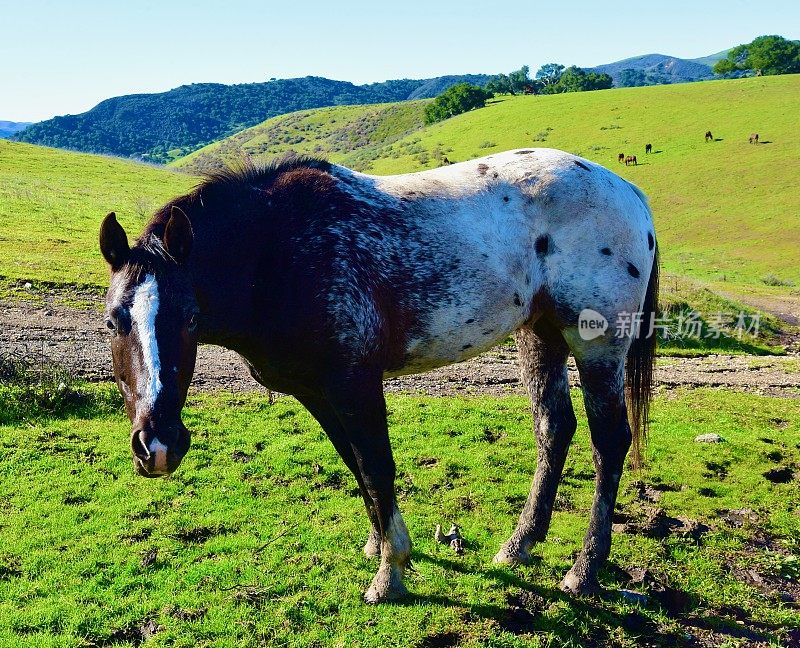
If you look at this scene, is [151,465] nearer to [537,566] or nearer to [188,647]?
[188,647]

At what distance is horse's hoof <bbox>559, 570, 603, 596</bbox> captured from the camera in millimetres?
4422

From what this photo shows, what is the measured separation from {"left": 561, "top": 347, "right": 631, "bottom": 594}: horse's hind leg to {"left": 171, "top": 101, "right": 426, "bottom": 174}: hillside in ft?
255

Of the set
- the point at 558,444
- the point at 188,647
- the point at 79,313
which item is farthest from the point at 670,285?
the point at 188,647

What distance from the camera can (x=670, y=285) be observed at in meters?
17.8

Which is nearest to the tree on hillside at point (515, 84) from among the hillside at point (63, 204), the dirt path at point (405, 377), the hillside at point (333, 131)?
the hillside at point (333, 131)

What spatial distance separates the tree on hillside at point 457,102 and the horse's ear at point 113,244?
82.3 m

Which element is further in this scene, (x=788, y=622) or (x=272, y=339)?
(x=788, y=622)

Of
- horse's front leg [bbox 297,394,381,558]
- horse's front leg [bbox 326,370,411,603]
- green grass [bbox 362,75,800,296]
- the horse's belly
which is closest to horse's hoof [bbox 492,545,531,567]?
horse's front leg [bbox 326,370,411,603]

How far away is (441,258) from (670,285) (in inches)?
621

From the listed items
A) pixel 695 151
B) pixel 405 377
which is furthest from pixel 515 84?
pixel 405 377

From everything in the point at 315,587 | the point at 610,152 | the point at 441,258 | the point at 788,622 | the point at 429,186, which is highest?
the point at 610,152

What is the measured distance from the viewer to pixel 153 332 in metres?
3.01

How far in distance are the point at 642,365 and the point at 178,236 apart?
3912 millimetres

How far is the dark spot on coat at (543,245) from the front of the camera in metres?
4.37
